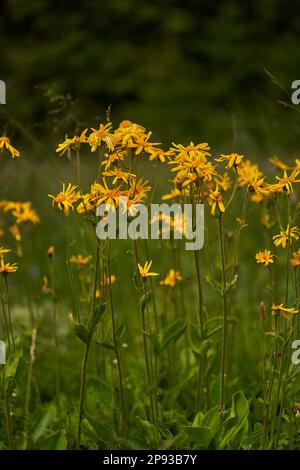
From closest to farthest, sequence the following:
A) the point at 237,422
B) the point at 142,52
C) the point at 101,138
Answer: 1. the point at 101,138
2. the point at 237,422
3. the point at 142,52

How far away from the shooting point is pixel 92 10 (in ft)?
21.1

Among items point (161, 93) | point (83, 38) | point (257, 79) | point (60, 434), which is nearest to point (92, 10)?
point (83, 38)

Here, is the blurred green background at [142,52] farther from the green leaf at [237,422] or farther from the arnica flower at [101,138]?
the arnica flower at [101,138]

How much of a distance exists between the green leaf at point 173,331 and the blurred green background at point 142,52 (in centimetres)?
402

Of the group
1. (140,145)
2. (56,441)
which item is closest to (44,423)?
(56,441)

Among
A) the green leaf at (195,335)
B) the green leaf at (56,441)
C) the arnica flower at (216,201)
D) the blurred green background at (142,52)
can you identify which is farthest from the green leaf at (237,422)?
the blurred green background at (142,52)

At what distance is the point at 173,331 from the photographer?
2.06 m

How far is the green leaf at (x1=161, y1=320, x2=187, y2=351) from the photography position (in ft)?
6.73

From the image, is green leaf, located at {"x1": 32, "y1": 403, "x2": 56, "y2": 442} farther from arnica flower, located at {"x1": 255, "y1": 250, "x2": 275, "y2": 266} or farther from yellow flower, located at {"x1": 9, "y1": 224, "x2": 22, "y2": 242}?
arnica flower, located at {"x1": 255, "y1": 250, "x2": 275, "y2": 266}

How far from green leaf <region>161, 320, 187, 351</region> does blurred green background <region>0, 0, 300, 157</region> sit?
13.2 feet

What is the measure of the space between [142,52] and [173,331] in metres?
4.74

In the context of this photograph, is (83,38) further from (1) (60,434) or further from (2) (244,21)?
(1) (60,434)

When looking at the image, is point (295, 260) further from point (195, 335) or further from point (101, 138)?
point (101, 138)
